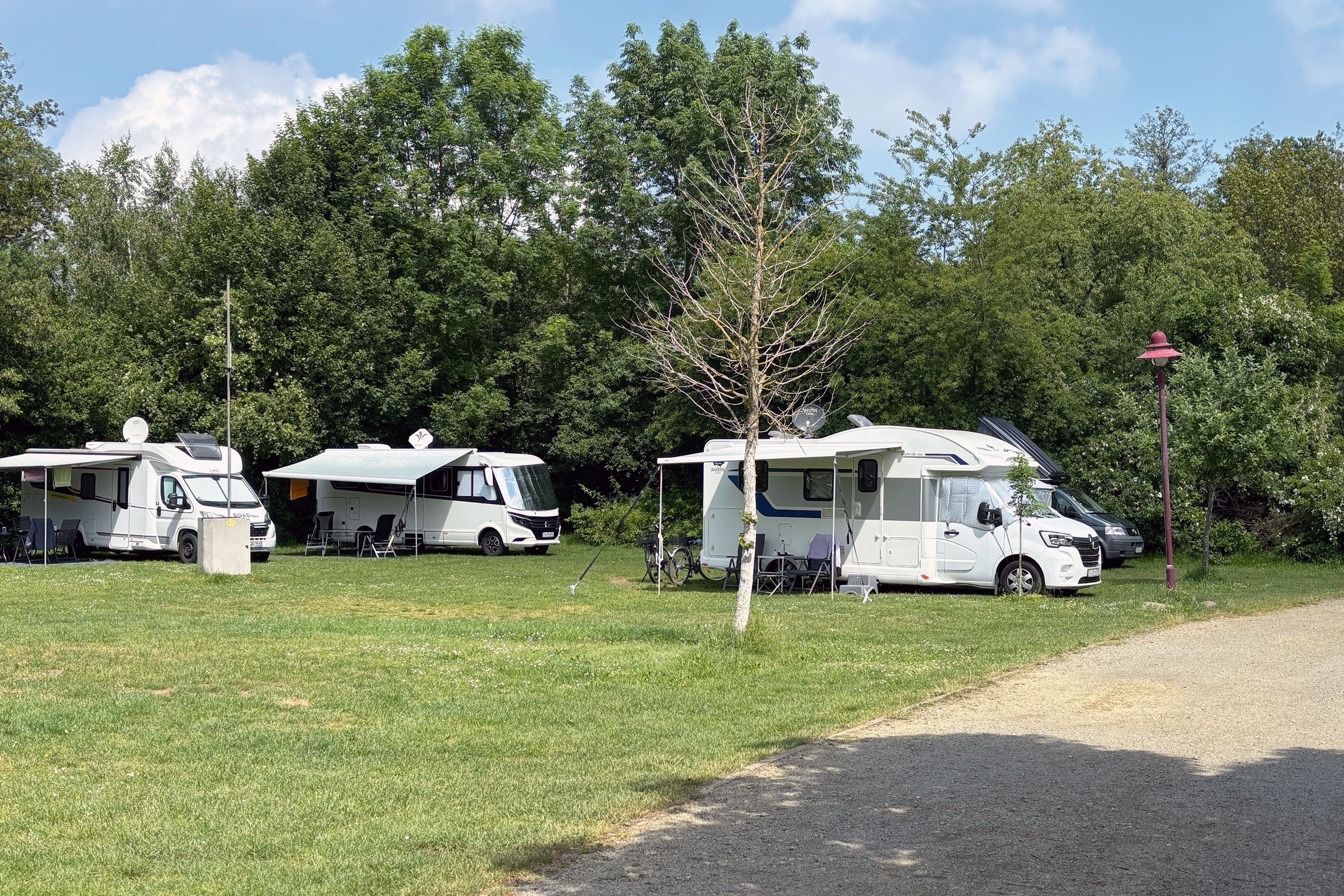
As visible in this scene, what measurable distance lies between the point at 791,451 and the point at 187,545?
13391 millimetres

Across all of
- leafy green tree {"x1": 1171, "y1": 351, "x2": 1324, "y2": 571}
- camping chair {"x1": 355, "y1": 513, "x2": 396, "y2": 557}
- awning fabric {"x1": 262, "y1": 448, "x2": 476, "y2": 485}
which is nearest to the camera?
leafy green tree {"x1": 1171, "y1": 351, "x2": 1324, "y2": 571}

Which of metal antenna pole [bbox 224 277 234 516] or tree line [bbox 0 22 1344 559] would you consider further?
tree line [bbox 0 22 1344 559]

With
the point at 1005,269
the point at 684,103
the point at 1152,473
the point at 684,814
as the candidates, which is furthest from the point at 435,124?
the point at 684,814

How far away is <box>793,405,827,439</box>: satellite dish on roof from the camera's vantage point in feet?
66.7

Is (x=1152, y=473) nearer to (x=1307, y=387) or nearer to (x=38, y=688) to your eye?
(x=1307, y=387)

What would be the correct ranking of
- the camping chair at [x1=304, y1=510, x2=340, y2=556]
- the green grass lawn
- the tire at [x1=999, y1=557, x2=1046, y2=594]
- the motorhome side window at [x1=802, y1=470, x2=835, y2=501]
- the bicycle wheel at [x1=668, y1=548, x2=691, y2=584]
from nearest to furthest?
the green grass lawn → the tire at [x1=999, y1=557, x2=1046, y2=594] → the motorhome side window at [x1=802, y1=470, x2=835, y2=501] → the bicycle wheel at [x1=668, y1=548, x2=691, y2=584] → the camping chair at [x1=304, y1=510, x2=340, y2=556]

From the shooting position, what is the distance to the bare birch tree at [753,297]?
40.8ft

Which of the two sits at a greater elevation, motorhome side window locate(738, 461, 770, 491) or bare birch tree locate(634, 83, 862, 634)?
bare birch tree locate(634, 83, 862, 634)

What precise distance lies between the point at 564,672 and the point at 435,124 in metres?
29.3

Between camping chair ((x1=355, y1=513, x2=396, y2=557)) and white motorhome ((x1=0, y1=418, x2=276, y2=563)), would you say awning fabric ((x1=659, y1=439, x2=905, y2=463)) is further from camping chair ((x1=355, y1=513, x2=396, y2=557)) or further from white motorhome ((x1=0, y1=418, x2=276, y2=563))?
camping chair ((x1=355, y1=513, x2=396, y2=557))

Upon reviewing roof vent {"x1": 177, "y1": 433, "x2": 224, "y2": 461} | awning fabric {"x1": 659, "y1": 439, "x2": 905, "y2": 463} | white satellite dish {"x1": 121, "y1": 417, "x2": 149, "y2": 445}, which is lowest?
awning fabric {"x1": 659, "y1": 439, "x2": 905, "y2": 463}

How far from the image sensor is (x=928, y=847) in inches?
219

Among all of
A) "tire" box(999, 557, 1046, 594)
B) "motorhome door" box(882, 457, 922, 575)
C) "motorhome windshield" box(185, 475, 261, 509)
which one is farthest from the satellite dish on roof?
"motorhome windshield" box(185, 475, 261, 509)

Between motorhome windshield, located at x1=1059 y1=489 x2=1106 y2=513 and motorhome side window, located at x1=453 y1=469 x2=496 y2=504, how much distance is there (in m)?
12.4
